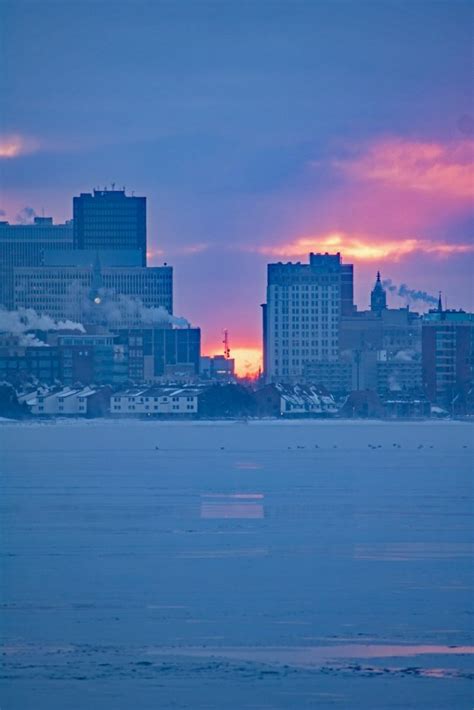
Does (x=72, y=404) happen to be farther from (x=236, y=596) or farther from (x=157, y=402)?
(x=236, y=596)

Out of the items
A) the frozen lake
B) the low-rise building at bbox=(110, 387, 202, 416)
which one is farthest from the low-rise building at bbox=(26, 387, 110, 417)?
the frozen lake

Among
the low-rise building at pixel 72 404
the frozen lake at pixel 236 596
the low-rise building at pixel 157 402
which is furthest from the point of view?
the low-rise building at pixel 157 402

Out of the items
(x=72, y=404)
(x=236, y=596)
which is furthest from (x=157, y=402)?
(x=236, y=596)

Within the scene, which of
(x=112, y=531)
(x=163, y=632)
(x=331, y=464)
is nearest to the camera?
(x=163, y=632)

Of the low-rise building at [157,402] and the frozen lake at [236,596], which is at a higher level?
the low-rise building at [157,402]

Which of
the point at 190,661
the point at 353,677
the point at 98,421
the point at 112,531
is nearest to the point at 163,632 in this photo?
the point at 190,661

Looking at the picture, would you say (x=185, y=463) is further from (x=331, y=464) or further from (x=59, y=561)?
(x=59, y=561)

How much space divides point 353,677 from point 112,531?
18.5 m

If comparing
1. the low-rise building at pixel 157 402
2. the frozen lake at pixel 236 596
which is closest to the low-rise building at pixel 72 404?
the low-rise building at pixel 157 402

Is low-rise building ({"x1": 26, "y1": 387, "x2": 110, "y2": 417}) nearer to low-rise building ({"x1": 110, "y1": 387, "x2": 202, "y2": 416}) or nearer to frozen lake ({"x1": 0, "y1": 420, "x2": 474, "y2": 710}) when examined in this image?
low-rise building ({"x1": 110, "y1": 387, "x2": 202, "y2": 416})

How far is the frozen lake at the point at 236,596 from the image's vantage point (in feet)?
79.3

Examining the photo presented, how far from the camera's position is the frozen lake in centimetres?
2417

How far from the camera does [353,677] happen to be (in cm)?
2462

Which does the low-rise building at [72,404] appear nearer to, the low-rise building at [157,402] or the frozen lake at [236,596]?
the low-rise building at [157,402]
